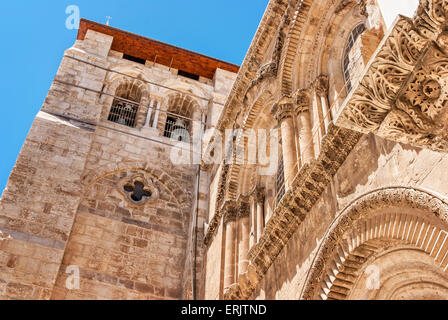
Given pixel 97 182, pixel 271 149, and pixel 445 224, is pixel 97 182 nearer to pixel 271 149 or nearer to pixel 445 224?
pixel 271 149

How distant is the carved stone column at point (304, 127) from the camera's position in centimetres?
676

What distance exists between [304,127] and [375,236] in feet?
9.92

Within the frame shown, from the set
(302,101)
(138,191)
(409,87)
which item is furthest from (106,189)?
(409,87)

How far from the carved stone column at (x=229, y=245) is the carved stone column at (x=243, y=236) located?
0.51ft

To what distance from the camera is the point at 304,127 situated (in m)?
7.28

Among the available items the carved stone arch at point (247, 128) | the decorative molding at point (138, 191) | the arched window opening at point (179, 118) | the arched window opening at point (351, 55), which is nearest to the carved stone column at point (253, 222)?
the carved stone arch at point (247, 128)

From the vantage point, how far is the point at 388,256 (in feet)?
15.7

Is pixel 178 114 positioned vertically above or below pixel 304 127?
above

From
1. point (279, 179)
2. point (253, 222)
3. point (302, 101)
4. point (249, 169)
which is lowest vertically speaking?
point (253, 222)

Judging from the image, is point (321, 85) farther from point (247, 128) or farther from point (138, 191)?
point (138, 191)

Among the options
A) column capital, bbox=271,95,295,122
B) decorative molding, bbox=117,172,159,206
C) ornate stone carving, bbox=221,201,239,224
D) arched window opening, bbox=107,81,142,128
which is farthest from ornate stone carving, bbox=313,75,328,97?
arched window opening, bbox=107,81,142,128

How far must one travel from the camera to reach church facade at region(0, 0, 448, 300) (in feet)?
11.4

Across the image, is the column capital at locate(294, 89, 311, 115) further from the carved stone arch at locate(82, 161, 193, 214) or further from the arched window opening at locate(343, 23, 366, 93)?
the carved stone arch at locate(82, 161, 193, 214)
